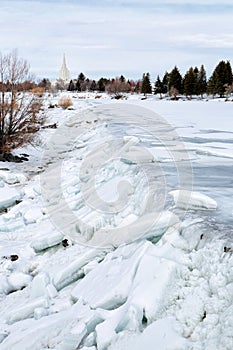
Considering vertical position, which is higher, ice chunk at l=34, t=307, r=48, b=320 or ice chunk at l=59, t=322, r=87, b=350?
ice chunk at l=59, t=322, r=87, b=350

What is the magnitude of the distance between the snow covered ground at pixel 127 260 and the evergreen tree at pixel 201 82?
45.5m

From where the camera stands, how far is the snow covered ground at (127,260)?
335 cm

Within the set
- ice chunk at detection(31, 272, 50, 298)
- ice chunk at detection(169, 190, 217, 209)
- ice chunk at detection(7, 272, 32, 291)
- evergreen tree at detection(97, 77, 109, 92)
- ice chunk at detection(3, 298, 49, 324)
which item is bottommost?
ice chunk at detection(7, 272, 32, 291)

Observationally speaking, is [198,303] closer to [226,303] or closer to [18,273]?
[226,303]

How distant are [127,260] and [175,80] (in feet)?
172

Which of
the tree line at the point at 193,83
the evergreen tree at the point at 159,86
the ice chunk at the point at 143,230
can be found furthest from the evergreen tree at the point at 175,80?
the ice chunk at the point at 143,230

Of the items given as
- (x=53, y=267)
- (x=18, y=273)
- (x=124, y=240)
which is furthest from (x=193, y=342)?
(x=18, y=273)

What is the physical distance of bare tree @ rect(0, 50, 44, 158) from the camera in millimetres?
15617

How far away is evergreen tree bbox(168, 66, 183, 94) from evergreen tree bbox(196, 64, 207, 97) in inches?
102

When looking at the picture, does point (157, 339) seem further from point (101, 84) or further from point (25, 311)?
point (101, 84)

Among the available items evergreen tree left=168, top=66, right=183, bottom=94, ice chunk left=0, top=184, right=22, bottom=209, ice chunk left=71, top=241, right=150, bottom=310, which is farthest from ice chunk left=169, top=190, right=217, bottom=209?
evergreen tree left=168, top=66, right=183, bottom=94

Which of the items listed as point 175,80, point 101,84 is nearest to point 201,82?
point 175,80

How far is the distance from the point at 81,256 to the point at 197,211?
1.55 meters

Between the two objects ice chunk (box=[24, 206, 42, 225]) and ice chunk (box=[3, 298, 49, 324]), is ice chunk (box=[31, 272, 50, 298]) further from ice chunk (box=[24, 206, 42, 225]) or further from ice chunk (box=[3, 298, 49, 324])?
ice chunk (box=[24, 206, 42, 225])
